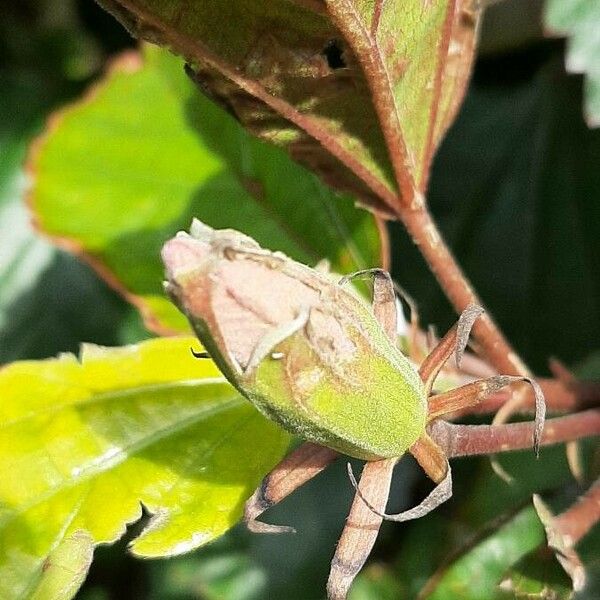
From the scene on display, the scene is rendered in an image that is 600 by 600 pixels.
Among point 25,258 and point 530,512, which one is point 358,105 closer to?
point 530,512

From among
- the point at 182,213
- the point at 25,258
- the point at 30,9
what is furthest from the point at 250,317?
the point at 30,9

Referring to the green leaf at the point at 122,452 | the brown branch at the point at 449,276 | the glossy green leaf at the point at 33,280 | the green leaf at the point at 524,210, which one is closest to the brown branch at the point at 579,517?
the brown branch at the point at 449,276

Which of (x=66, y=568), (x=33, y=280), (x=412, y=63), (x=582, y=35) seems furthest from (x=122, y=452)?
(x=33, y=280)

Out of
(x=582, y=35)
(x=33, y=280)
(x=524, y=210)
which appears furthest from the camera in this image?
(x=33, y=280)

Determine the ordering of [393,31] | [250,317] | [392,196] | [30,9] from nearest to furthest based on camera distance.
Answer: [250,317] → [393,31] → [392,196] → [30,9]

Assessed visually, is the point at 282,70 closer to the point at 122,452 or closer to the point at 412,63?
the point at 412,63

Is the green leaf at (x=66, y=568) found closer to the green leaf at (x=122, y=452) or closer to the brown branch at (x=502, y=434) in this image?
the green leaf at (x=122, y=452)
